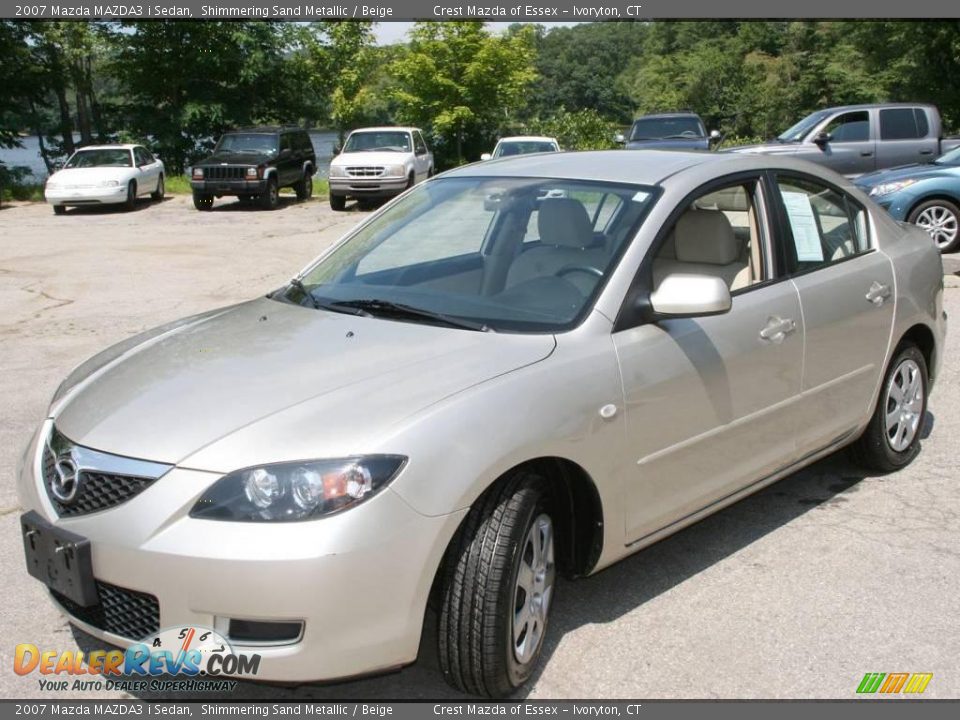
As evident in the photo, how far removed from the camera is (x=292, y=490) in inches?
111

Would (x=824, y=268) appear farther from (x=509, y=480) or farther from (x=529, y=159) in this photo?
(x=509, y=480)

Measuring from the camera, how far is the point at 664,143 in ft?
74.7

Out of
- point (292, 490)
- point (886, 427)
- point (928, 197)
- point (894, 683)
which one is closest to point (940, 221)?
point (928, 197)

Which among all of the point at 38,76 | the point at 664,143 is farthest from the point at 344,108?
the point at 664,143

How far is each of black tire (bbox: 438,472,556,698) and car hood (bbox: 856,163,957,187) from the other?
1118 centimetres

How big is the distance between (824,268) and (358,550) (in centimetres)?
281

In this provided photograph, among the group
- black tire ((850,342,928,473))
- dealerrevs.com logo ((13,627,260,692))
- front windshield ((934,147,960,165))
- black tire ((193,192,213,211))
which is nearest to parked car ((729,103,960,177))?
front windshield ((934,147,960,165))

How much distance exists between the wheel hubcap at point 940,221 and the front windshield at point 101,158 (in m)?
18.4

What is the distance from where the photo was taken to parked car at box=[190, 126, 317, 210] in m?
23.5

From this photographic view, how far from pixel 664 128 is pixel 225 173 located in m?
10.3

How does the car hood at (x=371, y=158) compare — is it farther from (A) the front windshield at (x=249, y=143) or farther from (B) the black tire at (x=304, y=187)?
(B) the black tire at (x=304, y=187)

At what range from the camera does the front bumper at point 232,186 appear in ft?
77.1

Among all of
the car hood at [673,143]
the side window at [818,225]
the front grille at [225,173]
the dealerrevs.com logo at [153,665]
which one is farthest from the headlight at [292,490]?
the front grille at [225,173]

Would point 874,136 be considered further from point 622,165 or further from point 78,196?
point 78,196
